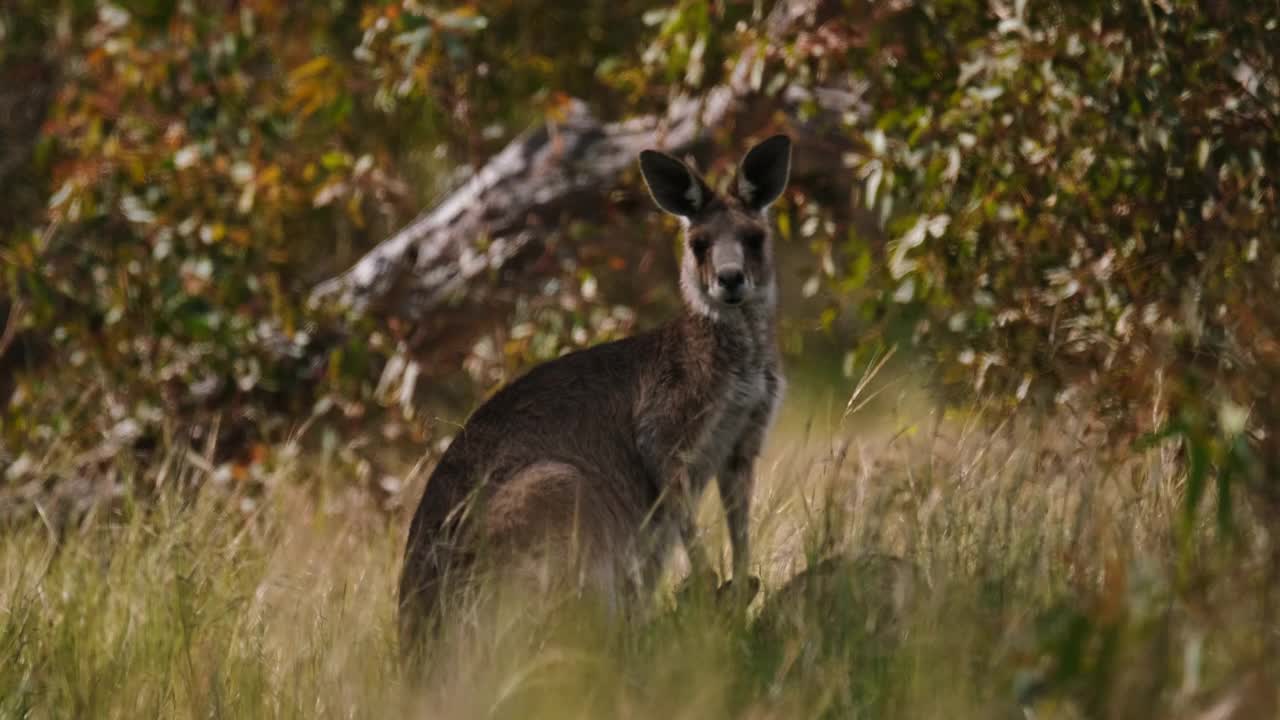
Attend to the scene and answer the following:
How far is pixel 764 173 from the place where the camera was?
15.8 feet

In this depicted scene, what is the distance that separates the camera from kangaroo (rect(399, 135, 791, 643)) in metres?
3.94

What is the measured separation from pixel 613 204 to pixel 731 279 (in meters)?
2.93

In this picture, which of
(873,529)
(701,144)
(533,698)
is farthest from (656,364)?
(701,144)

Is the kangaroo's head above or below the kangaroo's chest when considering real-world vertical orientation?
above

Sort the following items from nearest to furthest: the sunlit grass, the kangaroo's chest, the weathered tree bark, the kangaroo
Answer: the sunlit grass, the kangaroo, the kangaroo's chest, the weathered tree bark

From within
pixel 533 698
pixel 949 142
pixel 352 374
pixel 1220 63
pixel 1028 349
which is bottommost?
pixel 352 374

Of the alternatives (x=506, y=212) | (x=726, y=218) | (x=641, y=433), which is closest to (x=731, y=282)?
(x=726, y=218)

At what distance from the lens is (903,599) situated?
3271 mm

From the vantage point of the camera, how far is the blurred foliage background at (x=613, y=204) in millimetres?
5020

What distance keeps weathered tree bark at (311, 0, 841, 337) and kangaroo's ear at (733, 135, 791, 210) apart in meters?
2.38

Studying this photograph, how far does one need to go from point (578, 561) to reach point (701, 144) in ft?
12.2

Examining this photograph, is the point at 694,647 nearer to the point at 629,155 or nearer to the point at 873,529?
the point at 873,529

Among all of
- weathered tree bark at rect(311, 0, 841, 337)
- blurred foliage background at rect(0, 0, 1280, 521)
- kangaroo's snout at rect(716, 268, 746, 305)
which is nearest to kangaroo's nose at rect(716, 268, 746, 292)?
kangaroo's snout at rect(716, 268, 746, 305)

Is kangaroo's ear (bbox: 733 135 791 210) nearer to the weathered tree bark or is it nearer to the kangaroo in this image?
the kangaroo
